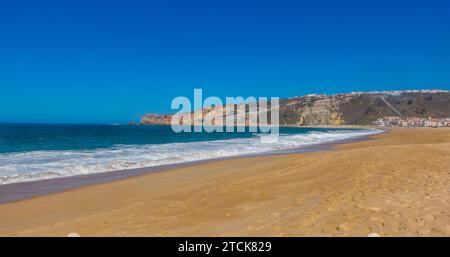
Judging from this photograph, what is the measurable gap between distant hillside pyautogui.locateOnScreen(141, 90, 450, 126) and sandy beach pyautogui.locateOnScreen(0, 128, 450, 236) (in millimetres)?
149062

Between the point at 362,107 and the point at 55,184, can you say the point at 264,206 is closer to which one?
the point at 55,184

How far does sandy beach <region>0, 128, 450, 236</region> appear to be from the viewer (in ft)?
18.0

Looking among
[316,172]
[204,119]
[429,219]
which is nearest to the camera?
[429,219]

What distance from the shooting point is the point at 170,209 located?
305 inches

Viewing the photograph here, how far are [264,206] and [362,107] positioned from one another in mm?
178445

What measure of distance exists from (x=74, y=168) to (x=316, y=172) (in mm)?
10015

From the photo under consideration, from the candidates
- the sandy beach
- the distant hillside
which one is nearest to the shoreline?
the sandy beach

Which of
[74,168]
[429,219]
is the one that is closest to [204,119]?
[74,168]

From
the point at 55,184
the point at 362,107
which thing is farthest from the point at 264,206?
the point at 362,107

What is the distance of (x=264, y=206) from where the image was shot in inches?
291

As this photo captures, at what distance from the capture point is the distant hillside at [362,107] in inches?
6156

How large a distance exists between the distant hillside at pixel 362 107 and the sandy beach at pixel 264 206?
489ft
